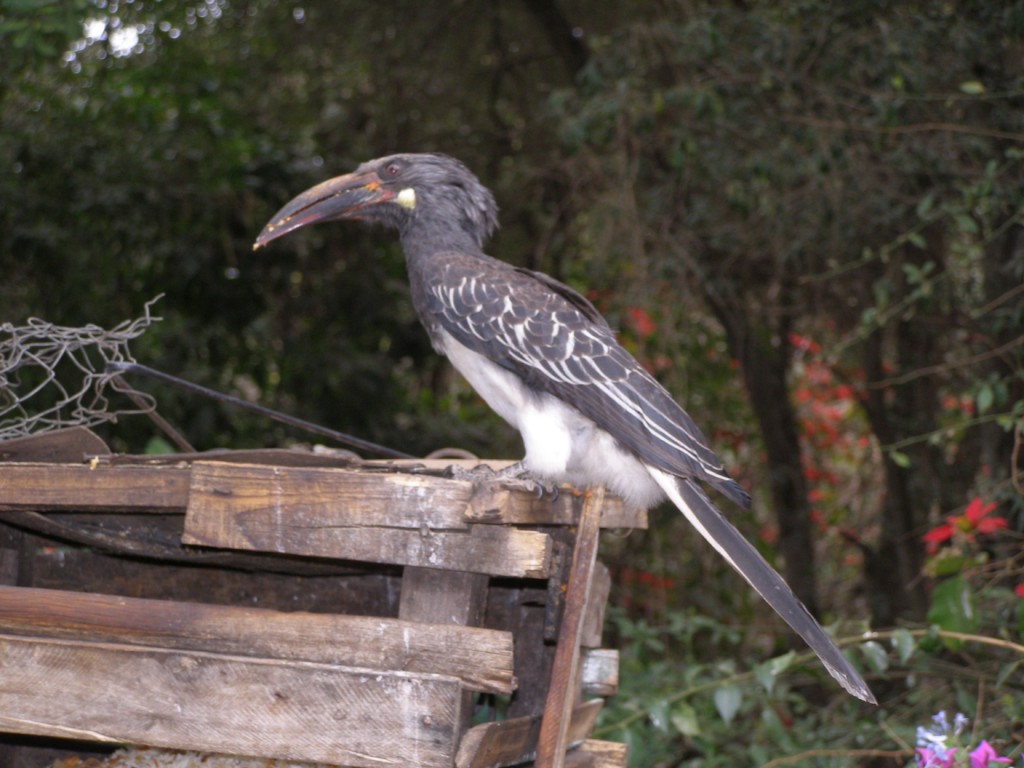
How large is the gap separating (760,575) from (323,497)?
80 centimetres

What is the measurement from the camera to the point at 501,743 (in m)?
2.03

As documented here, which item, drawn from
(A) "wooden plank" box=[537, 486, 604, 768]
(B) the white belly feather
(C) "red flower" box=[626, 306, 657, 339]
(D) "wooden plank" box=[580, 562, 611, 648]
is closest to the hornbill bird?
(B) the white belly feather

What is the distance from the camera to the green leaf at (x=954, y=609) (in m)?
2.80

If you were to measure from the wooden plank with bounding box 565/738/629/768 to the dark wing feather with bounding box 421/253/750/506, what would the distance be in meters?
0.65

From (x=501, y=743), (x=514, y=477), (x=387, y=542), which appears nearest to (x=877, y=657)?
(x=514, y=477)

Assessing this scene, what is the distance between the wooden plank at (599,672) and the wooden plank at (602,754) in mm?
119

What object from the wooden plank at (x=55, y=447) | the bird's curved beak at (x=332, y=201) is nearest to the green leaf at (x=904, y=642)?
the bird's curved beak at (x=332, y=201)

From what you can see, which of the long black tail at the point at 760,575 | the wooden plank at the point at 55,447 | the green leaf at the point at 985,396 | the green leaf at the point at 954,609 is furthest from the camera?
the green leaf at the point at 985,396

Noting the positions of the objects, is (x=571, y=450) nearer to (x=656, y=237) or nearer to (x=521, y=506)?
(x=521, y=506)

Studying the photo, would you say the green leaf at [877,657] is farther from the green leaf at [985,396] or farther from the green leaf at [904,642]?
the green leaf at [985,396]

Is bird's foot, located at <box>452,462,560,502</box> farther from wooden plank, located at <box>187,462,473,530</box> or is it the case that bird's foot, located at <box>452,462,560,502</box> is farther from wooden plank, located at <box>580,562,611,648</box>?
wooden plank, located at <box>580,562,611,648</box>

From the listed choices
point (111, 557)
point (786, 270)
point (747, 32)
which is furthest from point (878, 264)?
point (111, 557)

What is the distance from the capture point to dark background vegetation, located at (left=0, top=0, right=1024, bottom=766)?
390 cm

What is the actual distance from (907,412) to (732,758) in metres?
1.98
